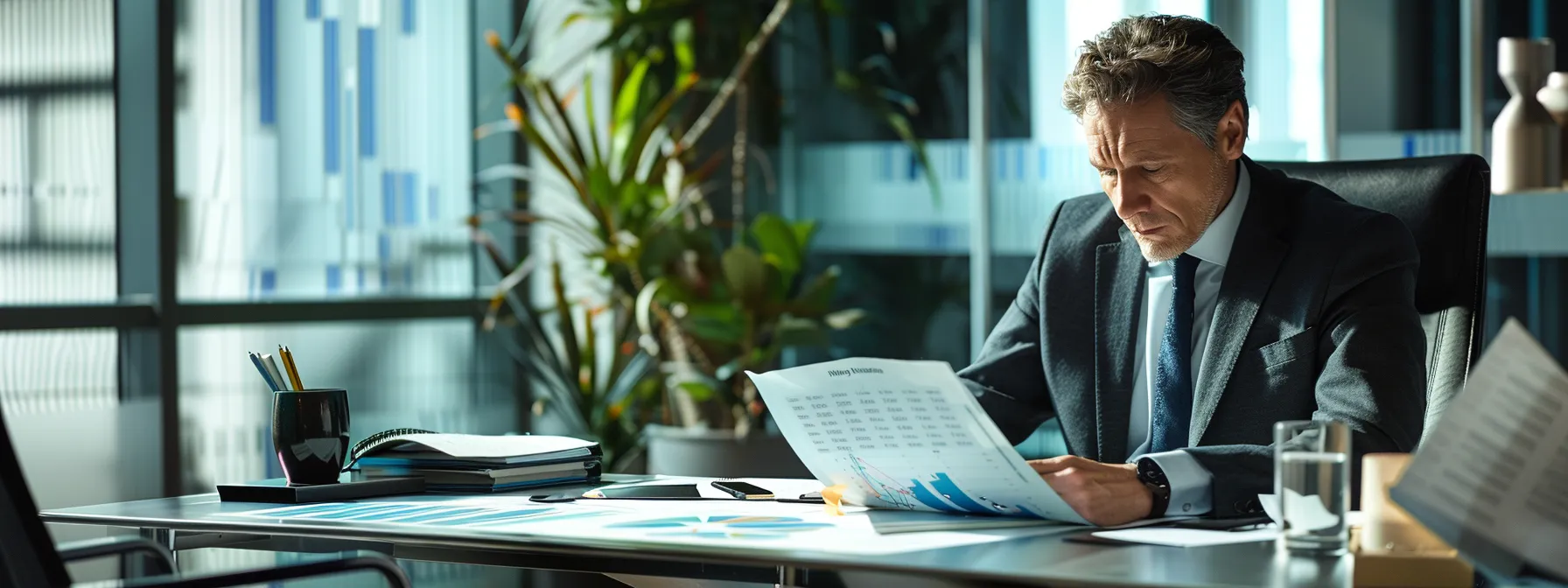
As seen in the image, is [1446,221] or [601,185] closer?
[1446,221]

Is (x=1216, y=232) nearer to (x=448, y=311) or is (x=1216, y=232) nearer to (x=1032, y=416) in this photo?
(x=1032, y=416)

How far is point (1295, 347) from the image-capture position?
184cm

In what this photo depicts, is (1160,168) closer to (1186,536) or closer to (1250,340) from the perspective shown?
(1250,340)

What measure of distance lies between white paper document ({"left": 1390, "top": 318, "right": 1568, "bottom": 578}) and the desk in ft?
0.33

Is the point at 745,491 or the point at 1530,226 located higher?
the point at 1530,226

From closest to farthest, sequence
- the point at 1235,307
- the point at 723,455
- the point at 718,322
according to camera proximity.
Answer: the point at 1235,307
the point at 723,455
the point at 718,322

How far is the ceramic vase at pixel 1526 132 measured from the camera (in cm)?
167

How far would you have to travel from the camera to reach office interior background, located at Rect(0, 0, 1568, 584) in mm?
3559

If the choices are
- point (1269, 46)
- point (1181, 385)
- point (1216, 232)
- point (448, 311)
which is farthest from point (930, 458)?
point (448, 311)

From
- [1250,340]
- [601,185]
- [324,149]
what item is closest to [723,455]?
[601,185]

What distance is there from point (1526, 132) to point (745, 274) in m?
2.58

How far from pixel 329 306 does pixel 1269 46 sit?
262 centimetres

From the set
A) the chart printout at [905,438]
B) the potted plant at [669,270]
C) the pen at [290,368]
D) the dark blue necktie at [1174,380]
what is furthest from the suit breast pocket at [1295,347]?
the potted plant at [669,270]

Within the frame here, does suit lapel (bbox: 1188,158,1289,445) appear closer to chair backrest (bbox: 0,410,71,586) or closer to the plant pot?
chair backrest (bbox: 0,410,71,586)
